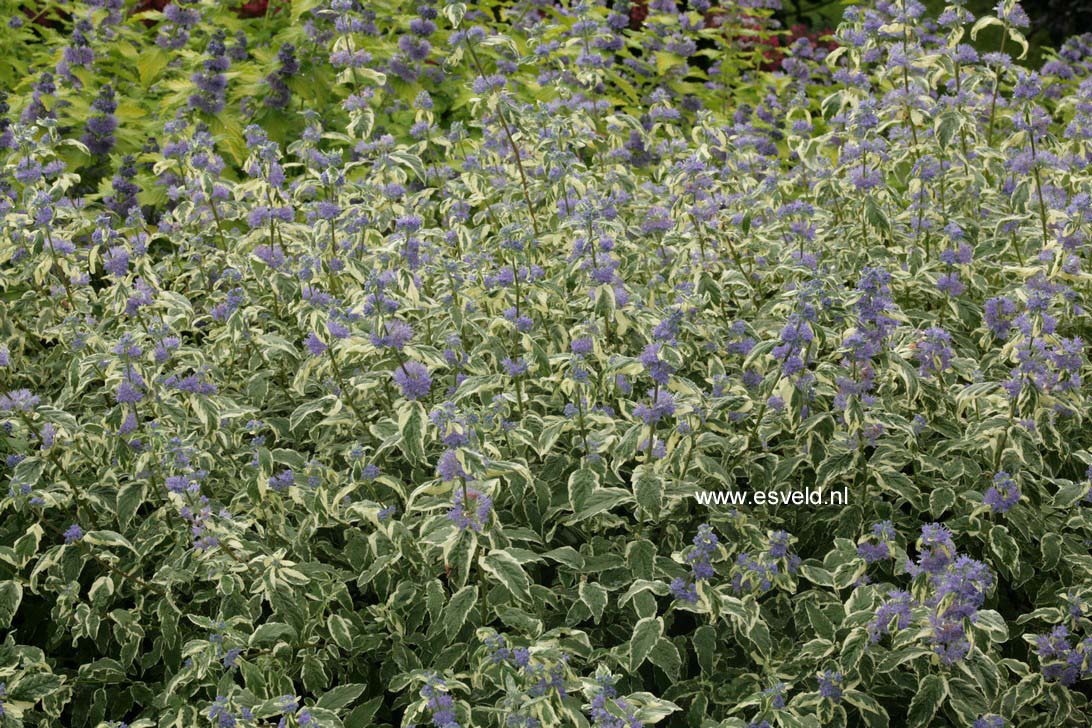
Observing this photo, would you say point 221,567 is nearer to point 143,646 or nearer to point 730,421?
point 143,646

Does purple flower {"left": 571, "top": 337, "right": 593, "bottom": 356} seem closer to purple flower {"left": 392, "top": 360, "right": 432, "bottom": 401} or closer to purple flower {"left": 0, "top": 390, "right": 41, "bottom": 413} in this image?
purple flower {"left": 392, "top": 360, "right": 432, "bottom": 401}

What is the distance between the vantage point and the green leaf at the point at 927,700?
2.41 meters

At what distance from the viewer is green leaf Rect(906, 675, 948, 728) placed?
95.0 inches

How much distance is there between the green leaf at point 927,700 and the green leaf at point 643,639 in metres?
0.61

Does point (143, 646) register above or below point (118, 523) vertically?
below

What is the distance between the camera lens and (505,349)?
3236mm

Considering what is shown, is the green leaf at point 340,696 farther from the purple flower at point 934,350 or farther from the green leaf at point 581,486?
the purple flower at point 934,350

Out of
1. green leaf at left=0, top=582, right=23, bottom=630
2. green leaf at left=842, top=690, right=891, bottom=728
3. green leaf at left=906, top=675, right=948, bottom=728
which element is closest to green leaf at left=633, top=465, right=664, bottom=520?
green leaf at left=842, top=690, right=891, bottom=728

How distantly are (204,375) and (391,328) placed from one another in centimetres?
72

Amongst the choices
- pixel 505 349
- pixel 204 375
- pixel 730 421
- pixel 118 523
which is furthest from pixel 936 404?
pixel 118 523

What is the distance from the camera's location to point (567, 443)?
10.3 feet

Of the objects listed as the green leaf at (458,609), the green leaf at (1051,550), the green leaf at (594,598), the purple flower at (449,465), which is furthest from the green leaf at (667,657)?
the green leaf at (1051,550)

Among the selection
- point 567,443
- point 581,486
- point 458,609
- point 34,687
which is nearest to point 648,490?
point 581,486

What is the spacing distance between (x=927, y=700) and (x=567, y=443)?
1207 mm
